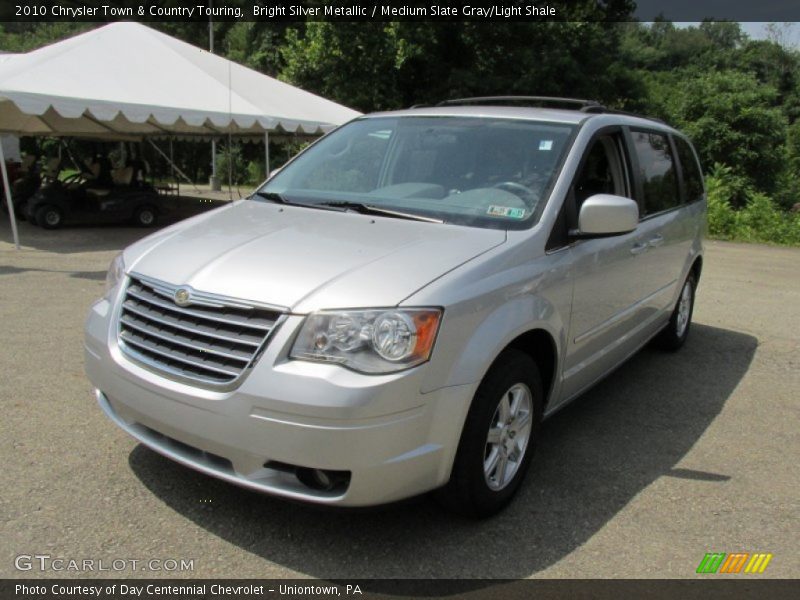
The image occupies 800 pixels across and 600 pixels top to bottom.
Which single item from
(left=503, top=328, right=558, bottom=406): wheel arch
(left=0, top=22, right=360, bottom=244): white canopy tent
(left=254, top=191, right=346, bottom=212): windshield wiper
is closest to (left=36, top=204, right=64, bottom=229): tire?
(left=0, top=22, right=360, bottom=244): white canopy tent

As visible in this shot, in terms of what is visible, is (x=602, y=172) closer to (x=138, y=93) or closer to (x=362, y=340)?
(x=362, y=340)

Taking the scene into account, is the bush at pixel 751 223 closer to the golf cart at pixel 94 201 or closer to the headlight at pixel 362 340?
the golf cart at pixel 94 201

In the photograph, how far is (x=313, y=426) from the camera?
2514 mm

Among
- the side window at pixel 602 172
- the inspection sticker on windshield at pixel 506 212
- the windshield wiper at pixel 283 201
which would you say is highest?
the side window at pixel 602 172

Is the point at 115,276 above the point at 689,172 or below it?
below

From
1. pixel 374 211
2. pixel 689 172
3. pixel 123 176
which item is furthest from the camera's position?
pixel 123 176

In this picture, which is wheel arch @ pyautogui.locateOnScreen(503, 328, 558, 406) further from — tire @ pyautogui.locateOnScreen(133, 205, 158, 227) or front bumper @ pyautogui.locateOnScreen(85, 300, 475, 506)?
tire @ pyautogui.locateOnScreen(133, 205, 158, 227)

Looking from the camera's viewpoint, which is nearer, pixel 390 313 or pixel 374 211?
pixel 390 313

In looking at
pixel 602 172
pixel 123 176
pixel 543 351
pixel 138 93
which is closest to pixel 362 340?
pixel 543 351

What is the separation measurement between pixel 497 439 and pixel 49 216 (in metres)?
12.7

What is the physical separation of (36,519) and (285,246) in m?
1.56

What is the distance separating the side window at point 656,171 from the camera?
464 centimetres

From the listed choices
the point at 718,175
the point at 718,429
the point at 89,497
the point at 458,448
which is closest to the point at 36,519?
the point at 89,497

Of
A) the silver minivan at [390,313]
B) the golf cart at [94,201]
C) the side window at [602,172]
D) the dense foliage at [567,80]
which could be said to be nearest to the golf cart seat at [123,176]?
the golf cart at [94,201]
